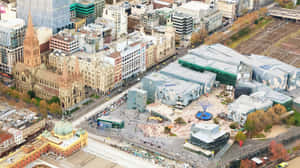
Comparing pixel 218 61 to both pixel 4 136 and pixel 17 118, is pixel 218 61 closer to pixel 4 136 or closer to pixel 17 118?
pixel 17 118

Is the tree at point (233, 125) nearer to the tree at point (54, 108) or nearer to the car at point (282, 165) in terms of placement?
the car at point (282, 165)

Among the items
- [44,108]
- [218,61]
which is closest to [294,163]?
[218,61]

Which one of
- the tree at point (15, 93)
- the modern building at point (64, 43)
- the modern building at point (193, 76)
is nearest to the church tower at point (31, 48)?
the tree at point (15, 93)

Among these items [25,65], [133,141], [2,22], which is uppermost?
[2,22]

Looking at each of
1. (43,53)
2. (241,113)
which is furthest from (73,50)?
(241,113)

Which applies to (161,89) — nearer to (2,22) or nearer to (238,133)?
(238,133)
